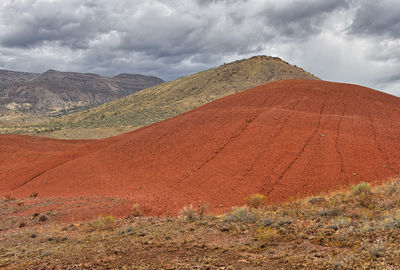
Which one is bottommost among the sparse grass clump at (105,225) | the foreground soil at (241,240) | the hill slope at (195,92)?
the sparse grass clump at (105,225)

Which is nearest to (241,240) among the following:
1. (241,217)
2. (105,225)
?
(241,217)

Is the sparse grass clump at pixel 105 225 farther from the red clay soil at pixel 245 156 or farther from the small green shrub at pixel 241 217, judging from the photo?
the small green shrub at pixel 241 217

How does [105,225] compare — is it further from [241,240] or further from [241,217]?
[241,240]

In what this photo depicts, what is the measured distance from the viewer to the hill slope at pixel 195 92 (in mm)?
62809

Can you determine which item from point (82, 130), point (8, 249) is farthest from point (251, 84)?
point (8, 249)

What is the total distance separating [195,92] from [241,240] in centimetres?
6837

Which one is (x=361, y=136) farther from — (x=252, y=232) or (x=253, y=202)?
(x=252, y=232)

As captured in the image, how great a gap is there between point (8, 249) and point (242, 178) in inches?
393

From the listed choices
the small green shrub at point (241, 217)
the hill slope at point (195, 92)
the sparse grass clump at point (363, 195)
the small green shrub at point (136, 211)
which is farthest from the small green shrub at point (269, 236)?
the hill slope at point (195, 92)

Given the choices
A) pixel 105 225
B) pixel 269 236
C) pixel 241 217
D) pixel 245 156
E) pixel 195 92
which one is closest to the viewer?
pixel 269 236

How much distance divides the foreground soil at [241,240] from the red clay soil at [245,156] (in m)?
3.25

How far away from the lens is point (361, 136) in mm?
17375

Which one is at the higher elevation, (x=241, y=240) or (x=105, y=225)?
(x=241, y=240)

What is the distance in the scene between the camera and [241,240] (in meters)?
6.91
